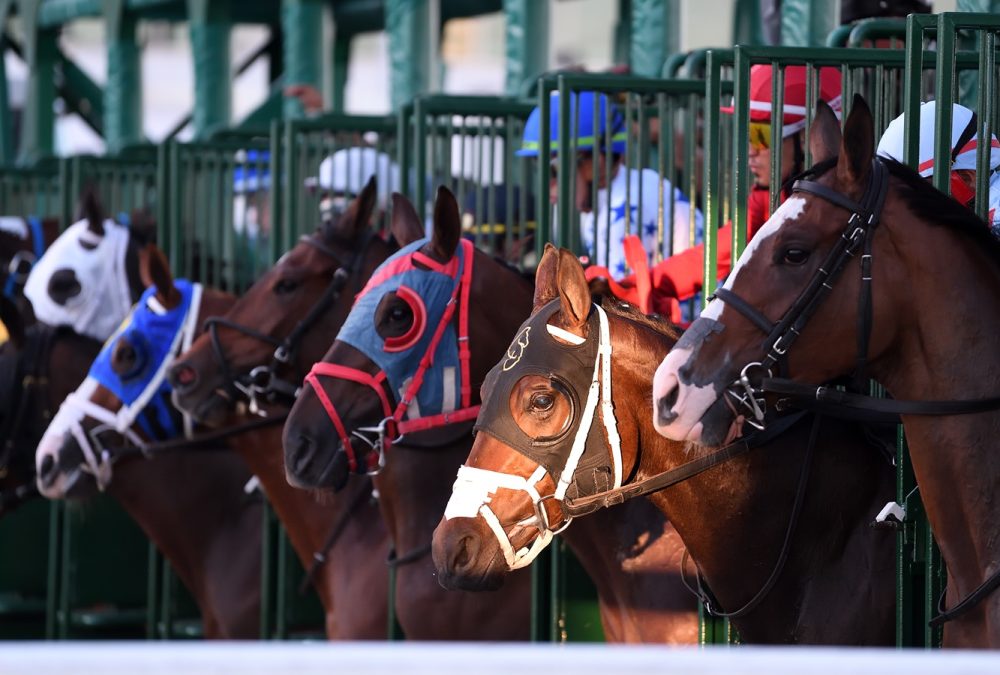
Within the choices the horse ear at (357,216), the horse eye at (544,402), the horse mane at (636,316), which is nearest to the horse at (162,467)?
the horse ear at (357,216)

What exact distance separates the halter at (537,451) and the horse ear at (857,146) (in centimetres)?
58

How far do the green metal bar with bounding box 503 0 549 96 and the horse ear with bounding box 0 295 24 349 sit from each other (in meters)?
3.58

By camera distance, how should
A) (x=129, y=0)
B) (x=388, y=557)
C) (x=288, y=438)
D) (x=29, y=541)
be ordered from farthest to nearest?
1. (x=129, y=0)
2. (x=29, y=541)
3. (x=388, y=557)
4. (x=288, y=438)

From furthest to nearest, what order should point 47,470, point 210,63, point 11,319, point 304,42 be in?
point 210,63
point 304,42
point 11,319
point 47,470

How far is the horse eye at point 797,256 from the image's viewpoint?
3178 millimetres

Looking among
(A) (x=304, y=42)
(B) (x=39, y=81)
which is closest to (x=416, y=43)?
(A) (x=304, y=42)

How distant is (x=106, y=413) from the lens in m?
5.91

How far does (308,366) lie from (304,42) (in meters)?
7.01

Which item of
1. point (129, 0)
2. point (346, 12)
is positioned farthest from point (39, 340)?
point (129, 0)

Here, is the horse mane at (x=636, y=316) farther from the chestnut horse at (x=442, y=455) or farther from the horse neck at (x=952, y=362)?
the chestnut horse at (x=442, y=455)

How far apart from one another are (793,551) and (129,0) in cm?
1093

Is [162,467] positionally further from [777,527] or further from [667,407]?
[667,407]

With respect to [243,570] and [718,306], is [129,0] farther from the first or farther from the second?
[718,306]

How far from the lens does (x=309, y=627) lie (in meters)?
6.23
